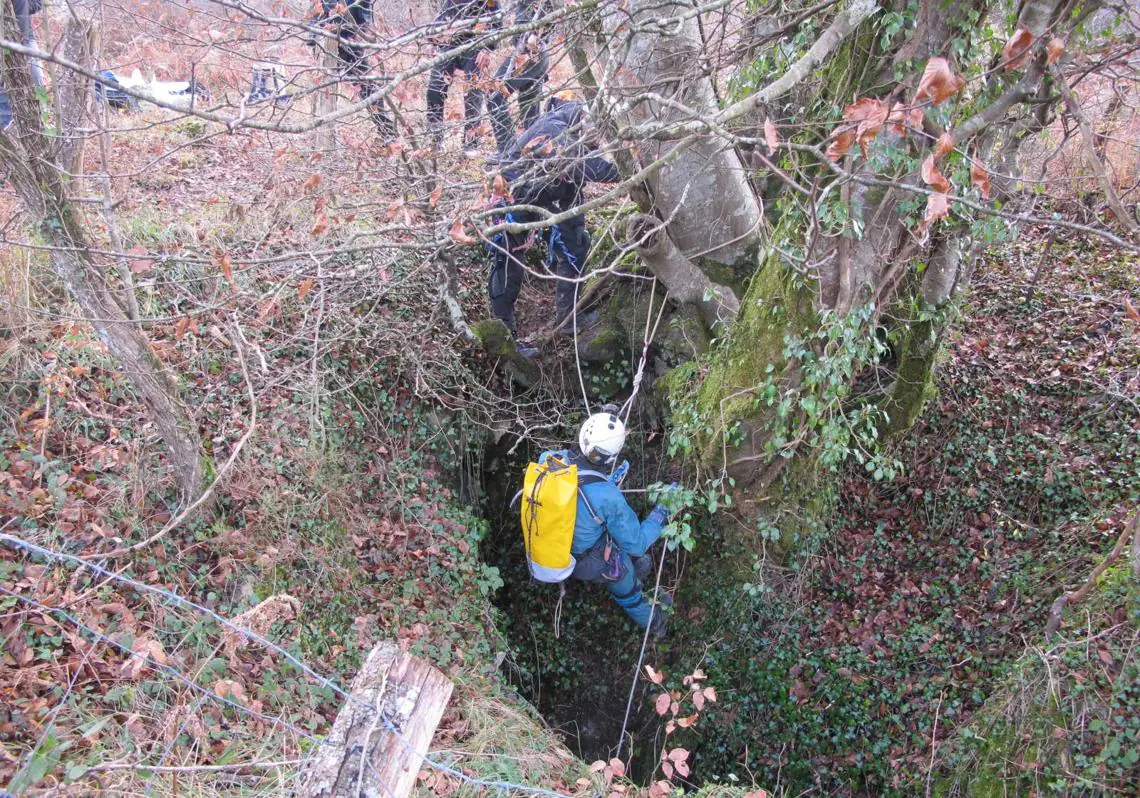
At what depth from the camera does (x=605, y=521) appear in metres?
4.96

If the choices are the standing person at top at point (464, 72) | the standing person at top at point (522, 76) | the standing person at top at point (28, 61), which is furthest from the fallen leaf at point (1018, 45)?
the standing person at top at point (28, 61)

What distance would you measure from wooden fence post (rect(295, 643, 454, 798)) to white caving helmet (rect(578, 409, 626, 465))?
2.89 meters

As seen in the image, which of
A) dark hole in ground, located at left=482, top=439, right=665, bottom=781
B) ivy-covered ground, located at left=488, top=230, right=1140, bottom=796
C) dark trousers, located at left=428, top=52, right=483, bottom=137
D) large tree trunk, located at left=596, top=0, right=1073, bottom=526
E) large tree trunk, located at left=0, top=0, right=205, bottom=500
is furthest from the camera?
dark hole in ground, located at left=482, top=439, right=665, bottom=781

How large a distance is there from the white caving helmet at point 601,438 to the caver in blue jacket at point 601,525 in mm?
124

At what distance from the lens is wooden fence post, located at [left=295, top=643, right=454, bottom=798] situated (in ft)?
6.27

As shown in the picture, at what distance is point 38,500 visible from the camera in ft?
12.3

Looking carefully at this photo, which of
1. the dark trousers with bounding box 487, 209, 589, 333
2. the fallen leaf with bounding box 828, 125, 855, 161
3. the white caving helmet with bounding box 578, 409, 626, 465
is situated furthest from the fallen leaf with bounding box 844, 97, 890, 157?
the dark trousers with bounding box 487, 209, 589, 333

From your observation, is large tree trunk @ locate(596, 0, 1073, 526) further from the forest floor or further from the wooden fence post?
the wooden fence post

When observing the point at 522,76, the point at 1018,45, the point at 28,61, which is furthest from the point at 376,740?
the point at 522,76

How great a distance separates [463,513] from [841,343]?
3121mm

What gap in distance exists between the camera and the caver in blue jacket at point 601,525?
4.90m

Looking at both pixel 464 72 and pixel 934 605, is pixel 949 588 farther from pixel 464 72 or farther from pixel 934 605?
pixel 464 72

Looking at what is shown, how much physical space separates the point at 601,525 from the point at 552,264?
257cm

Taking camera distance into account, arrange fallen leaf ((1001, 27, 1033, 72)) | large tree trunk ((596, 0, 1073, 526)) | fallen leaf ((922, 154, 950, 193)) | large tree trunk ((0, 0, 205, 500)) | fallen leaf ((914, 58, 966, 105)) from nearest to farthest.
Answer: fallen leaf ((914, 58, 966, 105)), fallen leaf ((1001, 27, 1033, 72)), fallen leaf ((922, 154, 950, 193)), large tree trunk ((0, 0, 205, 500)), large tree trunk ((596, 0, 1073, 526))
